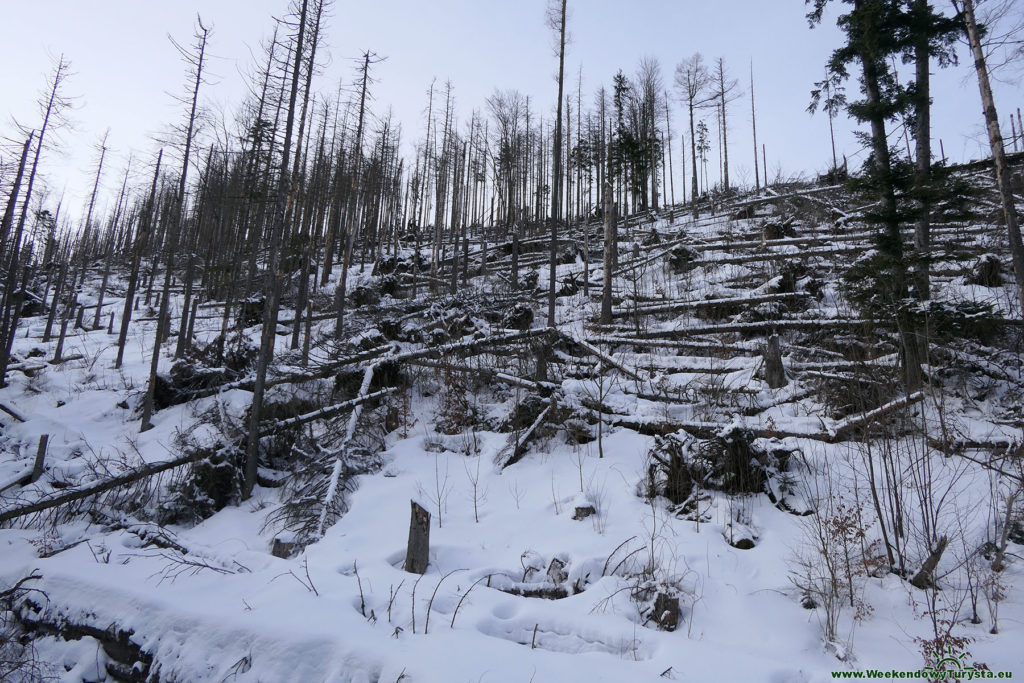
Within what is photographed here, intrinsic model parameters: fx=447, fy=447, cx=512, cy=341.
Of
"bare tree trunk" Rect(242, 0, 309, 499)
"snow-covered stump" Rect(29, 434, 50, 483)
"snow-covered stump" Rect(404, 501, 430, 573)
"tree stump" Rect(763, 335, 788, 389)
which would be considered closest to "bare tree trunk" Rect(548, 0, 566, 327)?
"tree stump" Rect(763, 335, 788, 389)

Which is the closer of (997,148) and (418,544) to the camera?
(418,544)

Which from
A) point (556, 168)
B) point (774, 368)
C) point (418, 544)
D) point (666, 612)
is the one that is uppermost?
point (556, 168)

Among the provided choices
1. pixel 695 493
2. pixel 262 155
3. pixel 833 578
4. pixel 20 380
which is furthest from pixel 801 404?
pixel 20 380

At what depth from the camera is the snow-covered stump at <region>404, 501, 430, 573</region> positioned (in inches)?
171

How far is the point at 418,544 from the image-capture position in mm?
4375

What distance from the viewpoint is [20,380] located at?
692 inches

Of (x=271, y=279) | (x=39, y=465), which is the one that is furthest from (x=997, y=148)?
(x=39, y=465)

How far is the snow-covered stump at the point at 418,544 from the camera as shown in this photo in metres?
4.34

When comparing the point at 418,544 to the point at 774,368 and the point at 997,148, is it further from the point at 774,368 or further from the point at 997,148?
the point at 997,148

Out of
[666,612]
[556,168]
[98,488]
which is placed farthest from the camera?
[556,168]

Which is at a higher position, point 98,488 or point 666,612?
point 98,488

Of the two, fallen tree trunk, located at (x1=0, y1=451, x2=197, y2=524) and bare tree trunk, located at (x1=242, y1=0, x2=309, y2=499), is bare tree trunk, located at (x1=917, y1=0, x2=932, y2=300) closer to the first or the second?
bare tree trunk, located at (x1=242, y1=0, x2=309, y2=499)

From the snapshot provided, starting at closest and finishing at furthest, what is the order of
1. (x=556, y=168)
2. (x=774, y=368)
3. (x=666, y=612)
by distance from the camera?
(x=666, y=612) → (x=774, y=368) → (x=556, y=168)

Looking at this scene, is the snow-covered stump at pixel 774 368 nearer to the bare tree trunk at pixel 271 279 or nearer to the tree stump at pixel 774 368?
the tree stump at pixel 774 368
